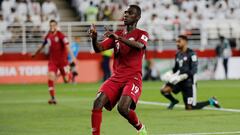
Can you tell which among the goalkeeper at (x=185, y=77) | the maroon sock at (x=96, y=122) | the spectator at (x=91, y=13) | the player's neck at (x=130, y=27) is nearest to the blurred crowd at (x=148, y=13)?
the spectator at (x=91, y=13)

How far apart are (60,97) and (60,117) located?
8.39 meters

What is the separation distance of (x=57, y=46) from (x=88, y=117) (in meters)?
6.03

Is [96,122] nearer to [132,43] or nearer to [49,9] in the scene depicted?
[132,43]

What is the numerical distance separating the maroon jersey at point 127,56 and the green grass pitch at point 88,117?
196 cm

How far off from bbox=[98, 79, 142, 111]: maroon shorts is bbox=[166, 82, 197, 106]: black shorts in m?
7.25

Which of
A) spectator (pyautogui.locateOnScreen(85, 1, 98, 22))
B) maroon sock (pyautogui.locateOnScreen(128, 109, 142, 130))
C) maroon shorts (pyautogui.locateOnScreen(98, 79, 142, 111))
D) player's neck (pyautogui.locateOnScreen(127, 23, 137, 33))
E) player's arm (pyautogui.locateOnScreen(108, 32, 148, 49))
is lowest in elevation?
spectator (pyautogui.locateOnScreen(85, 1, 98, 22))

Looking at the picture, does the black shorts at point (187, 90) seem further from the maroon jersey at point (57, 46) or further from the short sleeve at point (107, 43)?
the short sleeve at point (107, 43)

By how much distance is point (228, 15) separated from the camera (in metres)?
41.6

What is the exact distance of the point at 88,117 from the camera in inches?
713

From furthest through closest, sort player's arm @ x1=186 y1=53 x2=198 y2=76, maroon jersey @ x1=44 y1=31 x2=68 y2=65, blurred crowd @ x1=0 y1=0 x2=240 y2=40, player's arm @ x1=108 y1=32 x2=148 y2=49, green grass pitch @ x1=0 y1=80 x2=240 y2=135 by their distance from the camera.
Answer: blurred crowd @ x1=0 y1=0 x2=240 y2=40
maroon jersey @ x1=44 y1=31 x2=68 y2=65
player's arm @ x1=186 y1=53 x2=198 y2=76
green grass pitch @ x1=0 y1=80 x2=240 y2=135
player's arm @ x1=108 y1=32 x2=148 y2=49

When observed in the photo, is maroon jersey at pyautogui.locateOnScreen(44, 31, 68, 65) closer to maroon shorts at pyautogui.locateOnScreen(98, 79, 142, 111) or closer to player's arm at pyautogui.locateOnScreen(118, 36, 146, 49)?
maroon shorts at pyautogui.locateOnScreen(98, 79, 142, 111)

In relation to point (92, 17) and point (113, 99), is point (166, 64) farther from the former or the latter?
point (113, 99)

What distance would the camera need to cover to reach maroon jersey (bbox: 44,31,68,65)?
77.4 ft

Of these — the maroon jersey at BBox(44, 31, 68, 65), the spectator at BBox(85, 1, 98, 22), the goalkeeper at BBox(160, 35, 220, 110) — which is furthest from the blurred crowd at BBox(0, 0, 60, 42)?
the goalkeeper at BBox(160, 35, 220, 110)
